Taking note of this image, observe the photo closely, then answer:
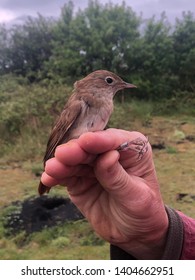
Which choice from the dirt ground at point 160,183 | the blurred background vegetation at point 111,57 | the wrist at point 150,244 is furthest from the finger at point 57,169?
the blurred background vegetation at point 111,57

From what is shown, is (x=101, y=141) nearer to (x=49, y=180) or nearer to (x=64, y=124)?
(x=49, y=180)

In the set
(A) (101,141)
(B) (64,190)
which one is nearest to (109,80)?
(A) (101,141)

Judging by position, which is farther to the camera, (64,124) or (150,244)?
(64,124)

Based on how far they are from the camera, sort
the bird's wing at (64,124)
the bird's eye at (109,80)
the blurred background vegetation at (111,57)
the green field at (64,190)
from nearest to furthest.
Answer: the bird's wing at (64,124), the bird's eye at (109,80), the green field at (64,190), the blurred background vegetation at (111,57)

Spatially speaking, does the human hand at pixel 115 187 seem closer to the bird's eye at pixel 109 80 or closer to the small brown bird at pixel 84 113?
the small brown bird at pixel 84 113

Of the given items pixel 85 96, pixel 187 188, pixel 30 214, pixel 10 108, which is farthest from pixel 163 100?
pixel 85 96

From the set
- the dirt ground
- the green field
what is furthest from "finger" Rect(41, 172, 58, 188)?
the dirt ground
